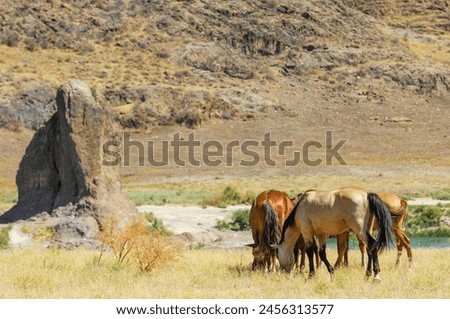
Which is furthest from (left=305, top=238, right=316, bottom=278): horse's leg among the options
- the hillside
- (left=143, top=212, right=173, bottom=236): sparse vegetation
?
the hillside

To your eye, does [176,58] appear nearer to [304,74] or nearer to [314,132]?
[304,74]

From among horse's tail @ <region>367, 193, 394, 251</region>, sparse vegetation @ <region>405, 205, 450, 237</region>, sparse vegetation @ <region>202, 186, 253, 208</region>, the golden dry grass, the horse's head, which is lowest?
sparse vegetation @ <region>202, 186, 253, 208</region>

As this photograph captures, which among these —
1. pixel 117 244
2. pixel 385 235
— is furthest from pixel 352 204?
pixel 117 244

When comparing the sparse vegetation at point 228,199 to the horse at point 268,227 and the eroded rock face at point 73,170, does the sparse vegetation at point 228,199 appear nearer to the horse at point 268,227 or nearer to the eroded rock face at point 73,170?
the eroded rock face at point 73,170

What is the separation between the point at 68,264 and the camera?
48.0 ft

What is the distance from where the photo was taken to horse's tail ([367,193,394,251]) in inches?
451

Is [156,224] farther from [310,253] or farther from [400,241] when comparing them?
[310,253]

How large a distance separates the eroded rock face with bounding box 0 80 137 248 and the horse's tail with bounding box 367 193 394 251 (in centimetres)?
1209

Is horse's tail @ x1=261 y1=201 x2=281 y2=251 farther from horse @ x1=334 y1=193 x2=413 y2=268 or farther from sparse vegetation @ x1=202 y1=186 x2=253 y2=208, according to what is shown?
sparse vegetation @ x1=202 y1=186 x2=253 y2=208

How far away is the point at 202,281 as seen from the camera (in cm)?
1247

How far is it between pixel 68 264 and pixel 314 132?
157 feet

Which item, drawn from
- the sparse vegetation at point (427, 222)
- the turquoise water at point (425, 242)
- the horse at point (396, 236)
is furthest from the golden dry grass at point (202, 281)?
the sparse vegetation at point (427, 222)

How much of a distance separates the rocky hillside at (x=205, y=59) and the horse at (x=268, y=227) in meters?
48.1

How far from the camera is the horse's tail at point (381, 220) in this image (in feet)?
37.6
